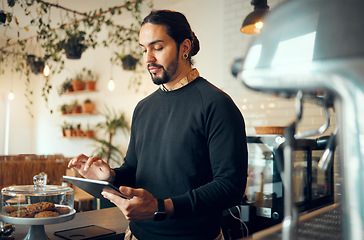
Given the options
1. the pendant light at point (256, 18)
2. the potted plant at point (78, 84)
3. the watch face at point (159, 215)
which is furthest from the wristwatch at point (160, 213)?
the potted plant at point (78, 84)

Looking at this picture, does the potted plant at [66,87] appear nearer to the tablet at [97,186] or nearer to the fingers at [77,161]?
the fingers at [77,161]

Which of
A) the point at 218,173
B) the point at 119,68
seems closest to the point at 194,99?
the point at 218,173

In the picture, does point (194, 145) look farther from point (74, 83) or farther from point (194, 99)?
point (74, 83)

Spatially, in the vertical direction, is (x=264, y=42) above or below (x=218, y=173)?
above

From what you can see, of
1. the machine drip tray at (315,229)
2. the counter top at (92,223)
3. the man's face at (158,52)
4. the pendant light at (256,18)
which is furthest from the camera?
the pendant light at (256,18)

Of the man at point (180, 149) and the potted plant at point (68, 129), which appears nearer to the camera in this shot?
the man at point (180, 149)

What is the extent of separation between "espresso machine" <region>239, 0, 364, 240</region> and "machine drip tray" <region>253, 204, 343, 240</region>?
10 cm

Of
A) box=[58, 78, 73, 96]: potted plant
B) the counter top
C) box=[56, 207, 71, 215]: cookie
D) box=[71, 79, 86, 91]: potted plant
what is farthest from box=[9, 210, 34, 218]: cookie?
box=[58, 78, 73, 96]: potted plant

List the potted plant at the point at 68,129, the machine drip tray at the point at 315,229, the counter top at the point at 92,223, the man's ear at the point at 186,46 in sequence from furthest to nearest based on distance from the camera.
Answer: the potted plant at the point at 68,129, the counter top at the point at 92,223, the man's ear at the point at 186,46, the machine drip tray at the point at 315,229

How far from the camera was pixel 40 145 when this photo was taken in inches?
334

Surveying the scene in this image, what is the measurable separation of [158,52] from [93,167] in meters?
0.52

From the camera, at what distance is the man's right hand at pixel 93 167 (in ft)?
4.70

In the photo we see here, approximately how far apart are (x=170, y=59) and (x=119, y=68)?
5.11 meters

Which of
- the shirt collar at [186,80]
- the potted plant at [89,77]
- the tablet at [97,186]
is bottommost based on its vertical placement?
Answer: the tablet at [97,186]
